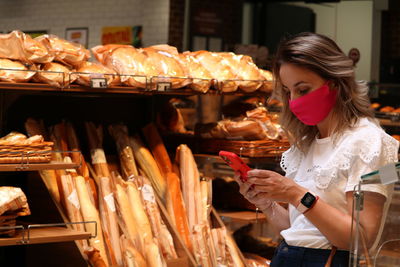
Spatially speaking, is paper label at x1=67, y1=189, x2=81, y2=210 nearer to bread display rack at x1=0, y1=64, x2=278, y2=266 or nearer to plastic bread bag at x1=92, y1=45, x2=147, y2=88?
bread display rack at x1=0, y1=64, x2=278, y2=266

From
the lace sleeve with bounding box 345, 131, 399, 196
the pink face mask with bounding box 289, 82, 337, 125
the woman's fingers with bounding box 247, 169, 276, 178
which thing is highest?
the pink face mask with bounding box 289, 82, 337, 125

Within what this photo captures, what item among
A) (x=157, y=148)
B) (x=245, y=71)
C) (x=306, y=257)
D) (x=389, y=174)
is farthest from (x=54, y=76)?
(x=389, y=174)

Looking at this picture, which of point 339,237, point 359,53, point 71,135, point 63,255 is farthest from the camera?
point 359,53

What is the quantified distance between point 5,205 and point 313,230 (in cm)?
118

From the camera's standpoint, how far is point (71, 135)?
323 centimetres

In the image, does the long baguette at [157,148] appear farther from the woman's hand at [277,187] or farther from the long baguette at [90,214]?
the woman's hand at [277,187]

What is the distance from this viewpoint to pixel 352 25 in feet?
26.9

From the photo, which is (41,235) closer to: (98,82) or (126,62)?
(98,82)

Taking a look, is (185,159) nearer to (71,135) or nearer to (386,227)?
(71,135)

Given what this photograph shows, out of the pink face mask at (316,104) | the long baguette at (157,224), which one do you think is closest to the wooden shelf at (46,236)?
the long baguette at (157,224)

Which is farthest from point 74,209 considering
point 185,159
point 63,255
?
point 185,159

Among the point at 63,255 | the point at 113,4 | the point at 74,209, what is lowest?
the point at 63,255

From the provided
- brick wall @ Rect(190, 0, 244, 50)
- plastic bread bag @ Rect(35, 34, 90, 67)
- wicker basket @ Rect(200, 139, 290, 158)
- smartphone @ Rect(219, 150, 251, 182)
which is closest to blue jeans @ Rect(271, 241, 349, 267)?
smartphone @ Rect(219, 150, 251, 182)

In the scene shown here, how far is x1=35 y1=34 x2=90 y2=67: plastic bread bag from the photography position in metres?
3.00
